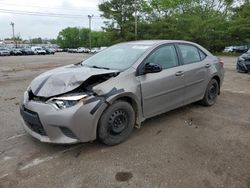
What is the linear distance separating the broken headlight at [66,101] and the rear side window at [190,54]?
7.55 ft

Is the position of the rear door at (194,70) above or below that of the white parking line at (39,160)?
above

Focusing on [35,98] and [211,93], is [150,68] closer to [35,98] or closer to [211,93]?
[35,98]

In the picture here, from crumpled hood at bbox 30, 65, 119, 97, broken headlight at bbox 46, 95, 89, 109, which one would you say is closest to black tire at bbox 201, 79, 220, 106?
crumpled hood at bbox 30, 65, 119, 97

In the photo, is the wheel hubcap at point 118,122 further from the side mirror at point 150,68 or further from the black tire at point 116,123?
the side mirror at point 150,68

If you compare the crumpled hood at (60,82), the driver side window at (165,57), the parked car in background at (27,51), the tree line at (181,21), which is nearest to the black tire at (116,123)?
the crumpled hood at (60,82)

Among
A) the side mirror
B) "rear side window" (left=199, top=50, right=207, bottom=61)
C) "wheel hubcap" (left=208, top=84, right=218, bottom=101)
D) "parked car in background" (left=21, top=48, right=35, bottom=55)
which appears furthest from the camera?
"parked car in background" (left=21, top=48, right=35, bottom=55)

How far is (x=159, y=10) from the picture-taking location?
42.1 meters

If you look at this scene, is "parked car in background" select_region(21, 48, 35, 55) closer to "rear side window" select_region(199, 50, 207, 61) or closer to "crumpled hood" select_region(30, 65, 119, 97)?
"rear side window" select_region(199, 50, 207, 61)

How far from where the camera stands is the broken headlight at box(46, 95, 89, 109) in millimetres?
3266

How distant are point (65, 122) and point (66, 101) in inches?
10.8

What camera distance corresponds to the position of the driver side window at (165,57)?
425cm

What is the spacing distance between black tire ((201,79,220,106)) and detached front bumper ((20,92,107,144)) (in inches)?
111

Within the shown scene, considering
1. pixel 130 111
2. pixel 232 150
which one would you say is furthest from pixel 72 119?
pixel 232 150

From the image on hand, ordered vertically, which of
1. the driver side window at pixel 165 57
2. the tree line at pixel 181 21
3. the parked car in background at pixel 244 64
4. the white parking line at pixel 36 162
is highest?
the tree line at pixel 181 21
